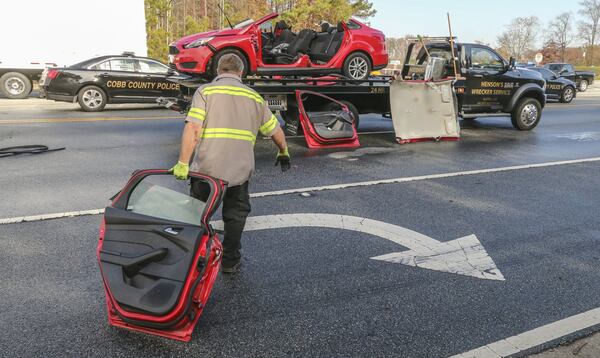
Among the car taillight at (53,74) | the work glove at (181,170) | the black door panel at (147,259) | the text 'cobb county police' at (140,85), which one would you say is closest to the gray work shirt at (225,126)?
the work glove at (181,170)

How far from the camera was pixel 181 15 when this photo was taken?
56.1 m

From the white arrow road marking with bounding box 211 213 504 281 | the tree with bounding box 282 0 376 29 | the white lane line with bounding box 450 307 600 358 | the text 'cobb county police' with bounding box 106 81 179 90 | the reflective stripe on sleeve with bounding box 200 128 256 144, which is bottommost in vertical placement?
the white lane line with bounding box 450 307 600 358

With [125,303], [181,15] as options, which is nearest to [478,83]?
[125,303]

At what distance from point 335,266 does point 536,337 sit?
5.26ft

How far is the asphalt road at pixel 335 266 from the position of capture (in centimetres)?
310

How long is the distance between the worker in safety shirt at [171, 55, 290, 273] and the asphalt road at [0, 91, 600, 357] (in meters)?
0.57

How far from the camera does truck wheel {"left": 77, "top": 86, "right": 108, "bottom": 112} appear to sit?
13750 mm

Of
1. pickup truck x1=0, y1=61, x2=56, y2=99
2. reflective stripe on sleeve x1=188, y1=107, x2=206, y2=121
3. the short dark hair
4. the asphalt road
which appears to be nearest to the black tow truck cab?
the asphalt road

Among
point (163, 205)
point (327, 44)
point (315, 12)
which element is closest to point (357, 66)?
point (327, 44)

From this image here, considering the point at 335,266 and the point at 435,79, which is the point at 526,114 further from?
the point at 335,266

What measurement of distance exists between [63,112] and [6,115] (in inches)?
55.0

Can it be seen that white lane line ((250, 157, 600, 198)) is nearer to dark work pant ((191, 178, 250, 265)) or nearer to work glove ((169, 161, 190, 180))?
dark work pant ((191, 178, 250, 265))

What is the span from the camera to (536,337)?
3.18 metres

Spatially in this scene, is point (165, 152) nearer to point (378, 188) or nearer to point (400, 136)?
point (378, 188)
